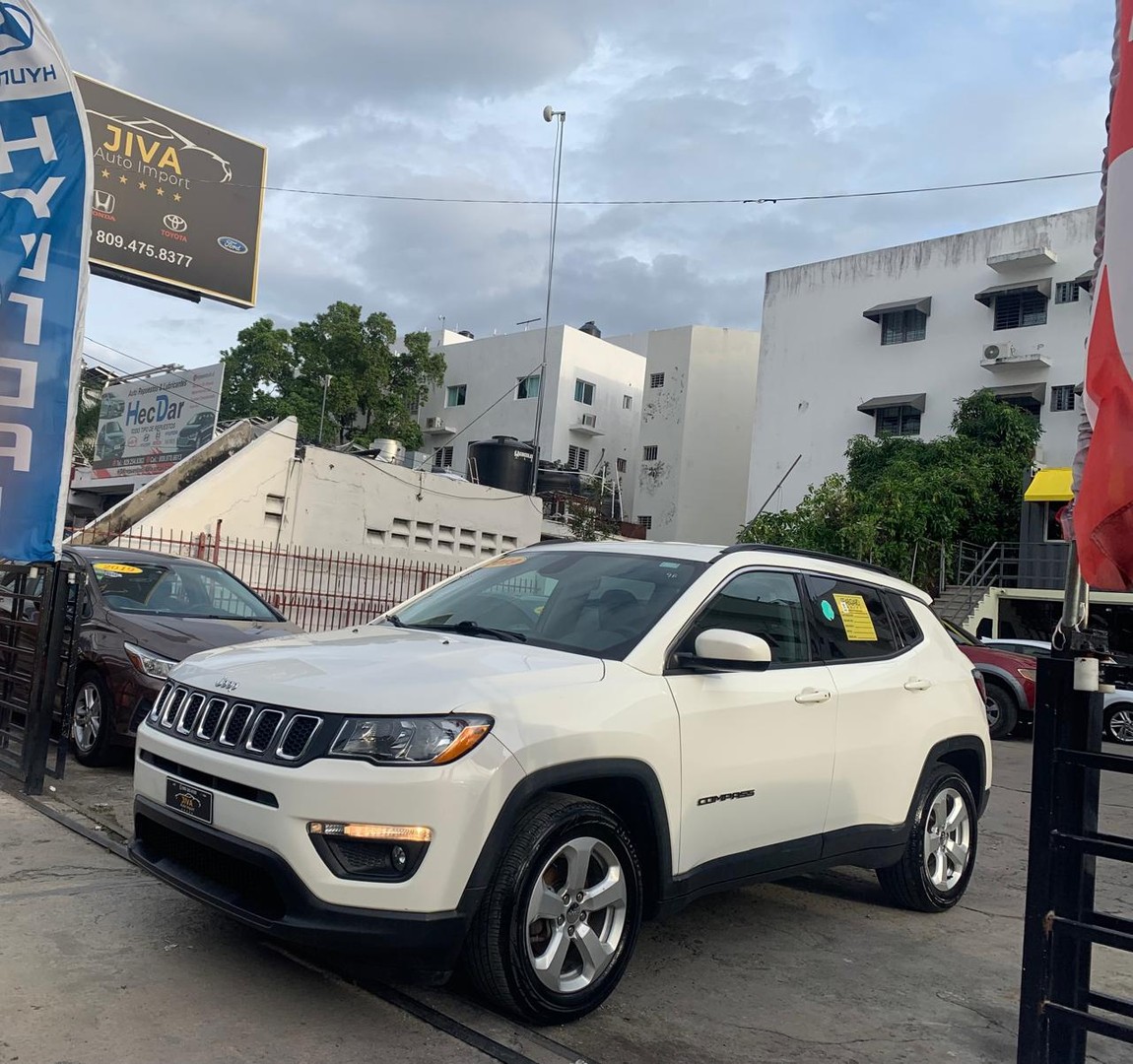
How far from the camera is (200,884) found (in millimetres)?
3512

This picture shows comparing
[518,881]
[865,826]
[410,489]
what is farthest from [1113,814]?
[410,489]

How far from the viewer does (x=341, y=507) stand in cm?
1930

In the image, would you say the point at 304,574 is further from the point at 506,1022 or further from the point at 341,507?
the point at 506,1022

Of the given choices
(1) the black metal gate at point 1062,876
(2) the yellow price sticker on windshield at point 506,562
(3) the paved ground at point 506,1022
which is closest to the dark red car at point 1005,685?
(3) the paved ground at point 506,1022

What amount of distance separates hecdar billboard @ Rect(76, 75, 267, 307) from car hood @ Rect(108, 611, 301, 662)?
47.3 feet

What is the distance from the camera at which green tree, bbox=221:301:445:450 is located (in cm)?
3756

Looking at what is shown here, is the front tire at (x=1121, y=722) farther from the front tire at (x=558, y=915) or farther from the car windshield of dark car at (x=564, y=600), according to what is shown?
the front tire at (x=558, y=915)

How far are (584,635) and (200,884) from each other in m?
1.62

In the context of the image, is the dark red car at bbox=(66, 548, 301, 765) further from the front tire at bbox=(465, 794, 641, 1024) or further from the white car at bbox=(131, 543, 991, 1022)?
the front tire at bbox=(465, 794, 641, 1024)

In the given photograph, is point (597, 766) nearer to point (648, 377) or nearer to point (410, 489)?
point (410, 489)

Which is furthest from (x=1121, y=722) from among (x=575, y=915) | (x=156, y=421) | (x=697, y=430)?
(x=697, y=430)

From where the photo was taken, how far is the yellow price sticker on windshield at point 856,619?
5.01 meters

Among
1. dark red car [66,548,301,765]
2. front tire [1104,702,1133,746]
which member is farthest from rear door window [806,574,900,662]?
front tire [1104,702,1133,746]

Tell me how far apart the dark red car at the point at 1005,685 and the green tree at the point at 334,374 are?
25832mm
